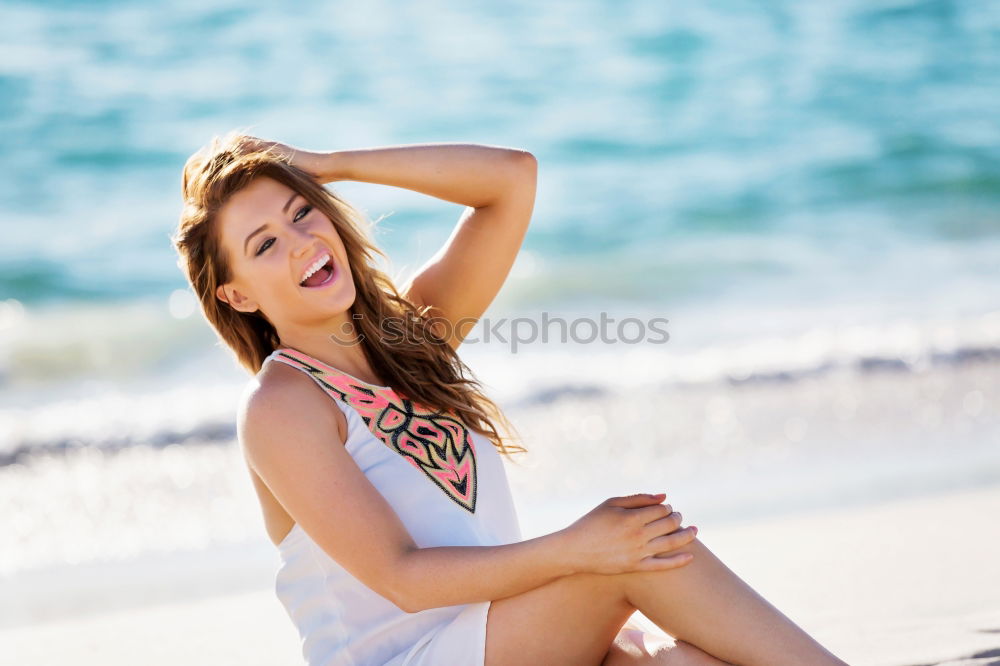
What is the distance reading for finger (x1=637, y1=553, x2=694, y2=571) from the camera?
2.28 metres

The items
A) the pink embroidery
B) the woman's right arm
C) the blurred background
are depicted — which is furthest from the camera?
the blurred background

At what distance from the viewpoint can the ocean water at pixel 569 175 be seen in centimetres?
770

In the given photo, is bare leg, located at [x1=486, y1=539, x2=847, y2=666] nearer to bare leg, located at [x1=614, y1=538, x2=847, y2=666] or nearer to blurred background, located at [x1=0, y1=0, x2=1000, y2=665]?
bare leg, located at [x1=614, y1=538, x2=847, y2=666]

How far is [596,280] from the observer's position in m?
10.3

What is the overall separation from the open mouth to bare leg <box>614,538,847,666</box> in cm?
97

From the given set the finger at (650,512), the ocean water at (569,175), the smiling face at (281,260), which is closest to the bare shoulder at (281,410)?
the smiling face at (281,260)

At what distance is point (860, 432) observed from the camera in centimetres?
566

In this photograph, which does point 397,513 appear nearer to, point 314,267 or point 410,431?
point 410,431

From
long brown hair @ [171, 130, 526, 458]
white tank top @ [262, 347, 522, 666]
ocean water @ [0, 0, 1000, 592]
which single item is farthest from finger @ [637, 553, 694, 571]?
ocean water @ [0, 0, 1000, 592]

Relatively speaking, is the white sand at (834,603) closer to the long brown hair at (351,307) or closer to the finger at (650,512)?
the finger at (650,512)

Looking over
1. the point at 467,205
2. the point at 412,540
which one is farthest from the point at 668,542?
the point at 467,205

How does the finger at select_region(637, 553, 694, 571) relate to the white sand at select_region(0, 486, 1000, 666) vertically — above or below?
below

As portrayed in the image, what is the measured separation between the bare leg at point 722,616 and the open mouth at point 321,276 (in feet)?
3.18

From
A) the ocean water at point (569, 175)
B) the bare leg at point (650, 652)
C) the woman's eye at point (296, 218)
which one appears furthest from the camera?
the ocean water at point (569, 175)
